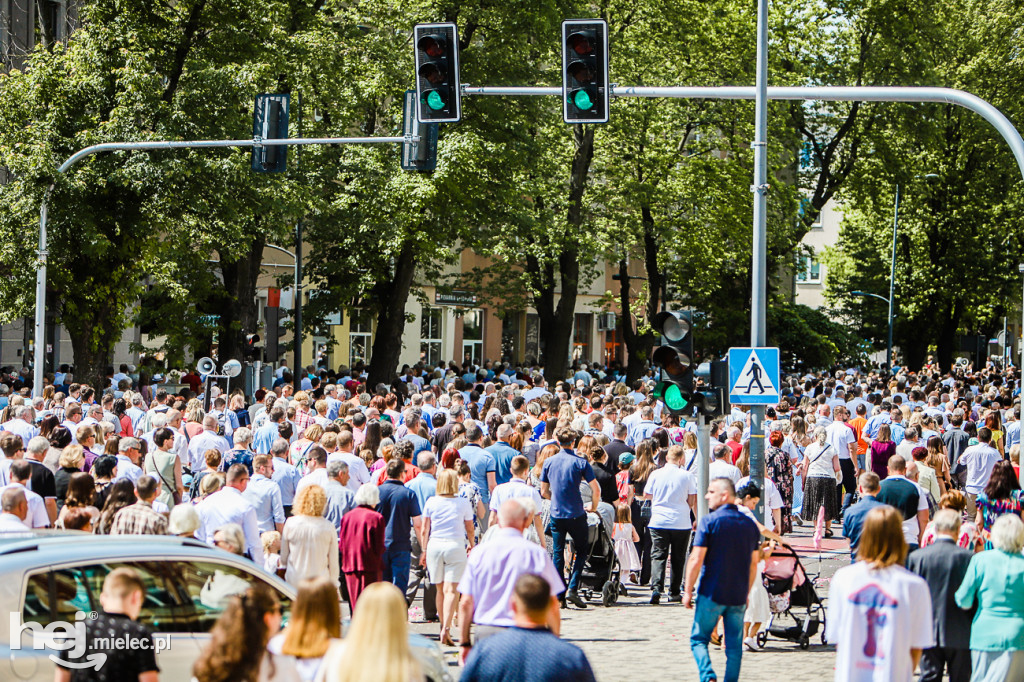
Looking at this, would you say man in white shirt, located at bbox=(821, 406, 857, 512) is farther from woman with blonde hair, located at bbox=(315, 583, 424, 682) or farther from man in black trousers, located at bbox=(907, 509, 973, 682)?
woman with blonde hair, located at bbox=(315, 583, 424, 682)

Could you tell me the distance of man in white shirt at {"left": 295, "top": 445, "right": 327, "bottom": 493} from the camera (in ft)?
38.0

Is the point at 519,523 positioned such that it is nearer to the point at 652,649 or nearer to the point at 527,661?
the point at 527,661

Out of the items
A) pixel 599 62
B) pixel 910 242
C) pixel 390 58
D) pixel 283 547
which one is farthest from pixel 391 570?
pixel 910 242

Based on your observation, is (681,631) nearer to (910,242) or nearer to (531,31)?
(531,31)

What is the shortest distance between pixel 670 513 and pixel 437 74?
505 cm

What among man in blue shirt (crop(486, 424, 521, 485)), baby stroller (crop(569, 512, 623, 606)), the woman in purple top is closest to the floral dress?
the woman in purple top

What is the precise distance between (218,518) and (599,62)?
5424mm

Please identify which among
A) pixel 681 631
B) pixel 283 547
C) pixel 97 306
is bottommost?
pixel 681 631

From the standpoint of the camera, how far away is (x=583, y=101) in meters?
11.8

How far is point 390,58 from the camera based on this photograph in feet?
97.0

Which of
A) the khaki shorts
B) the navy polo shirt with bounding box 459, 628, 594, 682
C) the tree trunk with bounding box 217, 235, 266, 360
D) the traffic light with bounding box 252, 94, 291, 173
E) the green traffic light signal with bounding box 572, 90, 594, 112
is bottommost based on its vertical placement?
the khaki shorts

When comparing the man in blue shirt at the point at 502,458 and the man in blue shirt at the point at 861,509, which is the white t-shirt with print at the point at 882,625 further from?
the man in blue shirt at the point at 502,458

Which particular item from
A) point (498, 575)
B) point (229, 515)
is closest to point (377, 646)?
point (498, 575)

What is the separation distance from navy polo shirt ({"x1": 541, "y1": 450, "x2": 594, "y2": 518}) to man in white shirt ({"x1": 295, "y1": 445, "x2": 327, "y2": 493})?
7.42 feet
